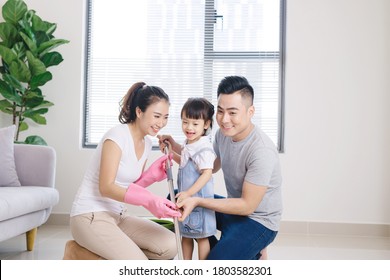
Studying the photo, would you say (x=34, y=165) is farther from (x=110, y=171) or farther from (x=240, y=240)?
(x=240, y=240)

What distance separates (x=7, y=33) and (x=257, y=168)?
2.82m

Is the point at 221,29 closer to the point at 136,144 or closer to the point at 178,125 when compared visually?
the point at 178,125

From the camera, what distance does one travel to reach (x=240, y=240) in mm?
2098

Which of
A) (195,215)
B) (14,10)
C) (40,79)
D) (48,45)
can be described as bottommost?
(195,215)

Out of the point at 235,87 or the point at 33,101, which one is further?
the point at 33,101

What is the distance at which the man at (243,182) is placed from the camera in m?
2.06

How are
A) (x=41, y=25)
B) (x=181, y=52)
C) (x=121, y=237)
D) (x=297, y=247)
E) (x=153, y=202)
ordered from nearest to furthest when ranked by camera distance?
→ (x=153, y=202), (x=121, y=237), (x=297, y=247), (x=41, y=25), (x=181, y=52)

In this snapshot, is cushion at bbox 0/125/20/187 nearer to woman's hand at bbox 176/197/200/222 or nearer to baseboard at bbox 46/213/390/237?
woman's hand at bbox 176/197/200/222

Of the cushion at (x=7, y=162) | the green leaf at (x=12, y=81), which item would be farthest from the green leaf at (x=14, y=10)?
the cushion at (x=7, y=162)

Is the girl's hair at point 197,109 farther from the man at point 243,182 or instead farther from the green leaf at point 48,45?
the green leaf at point 48,45

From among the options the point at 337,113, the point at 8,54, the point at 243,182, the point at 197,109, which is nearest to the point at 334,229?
the point at 337,113

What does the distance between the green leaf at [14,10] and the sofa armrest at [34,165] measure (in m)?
1.29

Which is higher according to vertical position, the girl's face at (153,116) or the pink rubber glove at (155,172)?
the girl's face at (153,116)

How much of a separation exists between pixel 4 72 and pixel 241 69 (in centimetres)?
201
